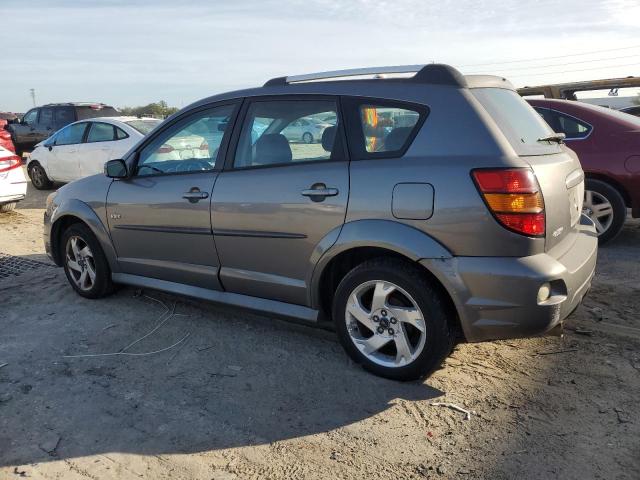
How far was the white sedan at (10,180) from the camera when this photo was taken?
8.52 meters

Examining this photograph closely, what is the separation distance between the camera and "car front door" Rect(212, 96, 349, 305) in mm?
3312

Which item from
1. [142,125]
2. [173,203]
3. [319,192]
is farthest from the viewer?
[142,125]

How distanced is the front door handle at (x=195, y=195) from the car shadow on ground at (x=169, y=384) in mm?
976

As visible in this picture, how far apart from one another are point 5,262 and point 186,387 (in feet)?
12.7

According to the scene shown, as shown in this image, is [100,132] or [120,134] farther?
[100,132]

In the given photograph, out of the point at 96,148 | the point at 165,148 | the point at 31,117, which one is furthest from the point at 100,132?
the point at 31,117

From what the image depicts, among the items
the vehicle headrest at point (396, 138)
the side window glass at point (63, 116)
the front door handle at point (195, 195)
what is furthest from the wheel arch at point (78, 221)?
the side window glass at point (63, 116)

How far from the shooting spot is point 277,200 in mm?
3465

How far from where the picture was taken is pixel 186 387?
3.29m

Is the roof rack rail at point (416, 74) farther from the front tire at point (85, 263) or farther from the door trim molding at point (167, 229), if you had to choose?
the front tire at point (85, 263)

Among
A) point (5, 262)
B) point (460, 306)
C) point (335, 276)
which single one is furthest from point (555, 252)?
point (5, 262)

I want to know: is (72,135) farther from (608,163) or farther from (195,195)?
(608,163)

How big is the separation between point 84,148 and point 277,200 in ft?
27.3

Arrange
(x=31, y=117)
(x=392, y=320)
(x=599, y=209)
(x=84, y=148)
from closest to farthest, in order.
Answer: (x=392, y=320)
(x=599, y=209)
(x=84, y=148)
(x=31, y=117)
